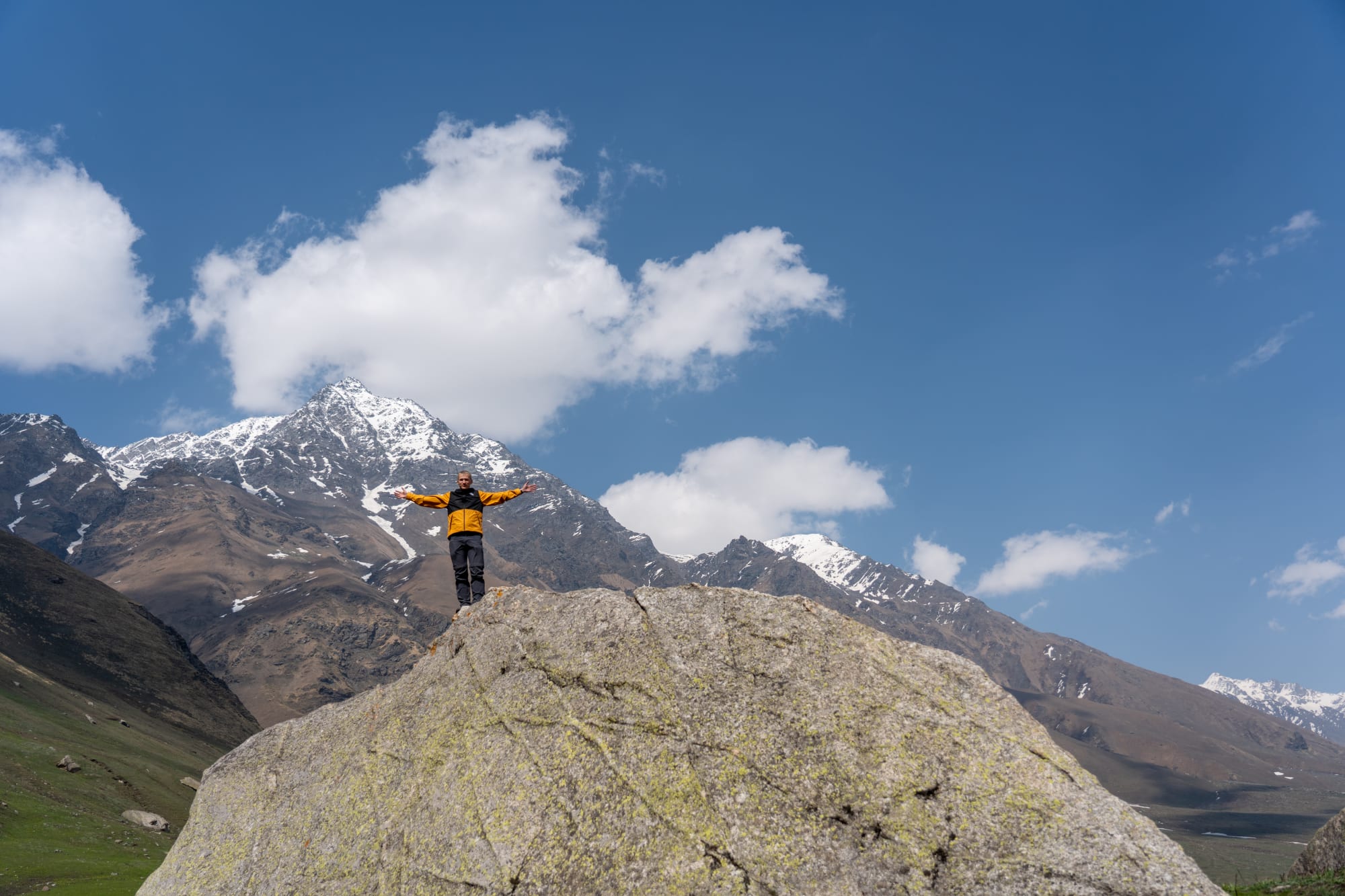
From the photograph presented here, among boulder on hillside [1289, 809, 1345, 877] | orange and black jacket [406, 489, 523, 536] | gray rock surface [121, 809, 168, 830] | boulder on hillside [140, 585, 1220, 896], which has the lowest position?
gray rock surface [121, 809, 168, 830]

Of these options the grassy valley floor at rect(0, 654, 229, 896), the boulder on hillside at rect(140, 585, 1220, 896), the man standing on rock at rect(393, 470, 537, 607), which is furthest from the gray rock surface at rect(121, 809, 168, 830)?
the man standing on rock at rect(393, 470, 537, 607)

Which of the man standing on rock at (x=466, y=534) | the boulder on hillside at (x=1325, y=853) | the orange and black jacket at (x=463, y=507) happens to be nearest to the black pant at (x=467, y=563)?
the man standing on rock at (x=466, y=534)

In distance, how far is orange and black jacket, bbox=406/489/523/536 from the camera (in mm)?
21219

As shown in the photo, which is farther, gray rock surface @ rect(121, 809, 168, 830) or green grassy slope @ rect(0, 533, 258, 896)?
gray rock surface @ rect(121, 809, 168, 830)

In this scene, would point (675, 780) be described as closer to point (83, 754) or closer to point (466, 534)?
point (466, 534)

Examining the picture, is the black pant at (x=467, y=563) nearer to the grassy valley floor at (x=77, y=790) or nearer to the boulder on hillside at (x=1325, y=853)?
the boulder on hillside at (x=1325, y=853)

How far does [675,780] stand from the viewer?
13594mm

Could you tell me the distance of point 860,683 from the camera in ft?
47.0

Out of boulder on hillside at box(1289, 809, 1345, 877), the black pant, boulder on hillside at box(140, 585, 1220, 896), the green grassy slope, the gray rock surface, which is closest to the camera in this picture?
→ boulder on hillside at box(140, 585, 1220, 896)

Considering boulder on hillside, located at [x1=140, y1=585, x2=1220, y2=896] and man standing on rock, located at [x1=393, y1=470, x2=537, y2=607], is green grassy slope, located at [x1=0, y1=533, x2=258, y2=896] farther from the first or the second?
boulder on hillside, located at [x1=140, y1=585, x2=1220, y2=896]

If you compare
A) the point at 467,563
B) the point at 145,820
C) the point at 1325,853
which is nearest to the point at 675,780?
the point at 467,563

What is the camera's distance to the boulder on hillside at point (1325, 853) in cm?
2069

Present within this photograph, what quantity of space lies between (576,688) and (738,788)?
391cm

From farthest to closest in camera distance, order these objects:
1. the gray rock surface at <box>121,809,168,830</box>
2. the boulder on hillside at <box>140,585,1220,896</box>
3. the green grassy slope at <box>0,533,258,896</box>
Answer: the gray rock surface at <box>121,809,168,830</box> < the green grassy slope at <box>0,533,258,896</box> < the boulder on hillside at <box>140,585,1220,896</box>
